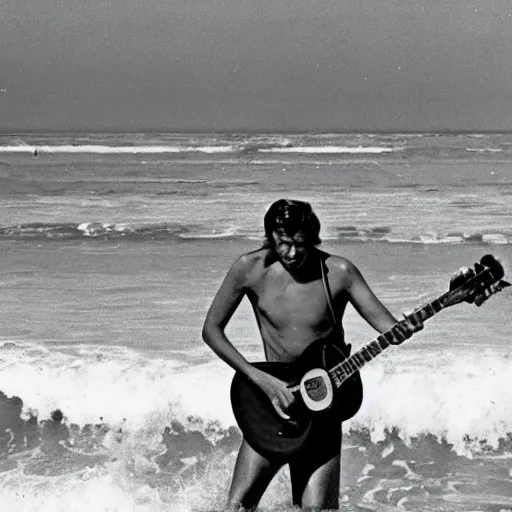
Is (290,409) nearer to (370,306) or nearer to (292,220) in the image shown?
(370,306)

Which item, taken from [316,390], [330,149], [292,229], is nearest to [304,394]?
[316,390]

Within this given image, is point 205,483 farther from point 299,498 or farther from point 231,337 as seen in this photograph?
point 231,337

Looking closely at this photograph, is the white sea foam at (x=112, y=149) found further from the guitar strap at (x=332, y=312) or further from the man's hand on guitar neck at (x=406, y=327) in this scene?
the man's hand on guitar neck at (x=406, y=327)

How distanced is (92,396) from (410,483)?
1953 millimetres

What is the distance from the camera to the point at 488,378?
5.47 m

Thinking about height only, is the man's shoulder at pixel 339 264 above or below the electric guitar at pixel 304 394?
above

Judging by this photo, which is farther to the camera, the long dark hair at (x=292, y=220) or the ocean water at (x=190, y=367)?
the ocean water at (x=190, y=367)

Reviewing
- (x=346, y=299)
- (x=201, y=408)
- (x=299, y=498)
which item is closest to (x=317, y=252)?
(x=346, y=299)

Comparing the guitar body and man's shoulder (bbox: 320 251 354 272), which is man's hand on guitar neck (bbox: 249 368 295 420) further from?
man's shoulder (bbox: 320 251 354 272)

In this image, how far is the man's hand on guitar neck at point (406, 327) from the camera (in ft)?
8.79

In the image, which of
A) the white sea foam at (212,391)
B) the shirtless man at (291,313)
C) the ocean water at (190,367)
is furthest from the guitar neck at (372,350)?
the white sea foam at (212,391)

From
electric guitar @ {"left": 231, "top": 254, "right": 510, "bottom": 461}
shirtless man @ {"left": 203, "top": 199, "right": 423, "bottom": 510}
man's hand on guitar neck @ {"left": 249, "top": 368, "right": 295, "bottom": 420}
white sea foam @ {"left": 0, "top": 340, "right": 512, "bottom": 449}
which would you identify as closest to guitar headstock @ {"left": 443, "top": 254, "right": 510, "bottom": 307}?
electric guitar @ {"left": 231, "top": 254, "right": 510, "bottom": 461}

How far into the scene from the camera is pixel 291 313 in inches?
119

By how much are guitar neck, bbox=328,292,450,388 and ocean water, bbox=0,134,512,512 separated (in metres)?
0.24
